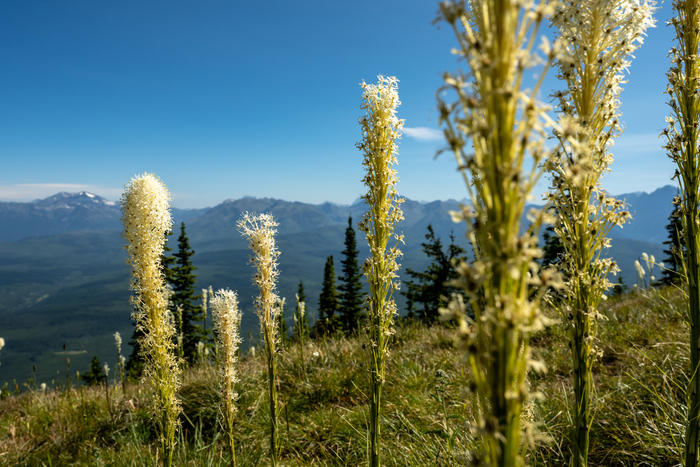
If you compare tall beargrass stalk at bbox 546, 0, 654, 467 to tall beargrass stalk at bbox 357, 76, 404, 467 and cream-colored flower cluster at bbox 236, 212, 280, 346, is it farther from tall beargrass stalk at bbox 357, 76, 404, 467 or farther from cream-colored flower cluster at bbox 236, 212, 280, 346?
cream-colored flower cluster at bbox 236, 212, 280, 346

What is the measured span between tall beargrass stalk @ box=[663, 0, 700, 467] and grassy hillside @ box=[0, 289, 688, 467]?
0.97 feet

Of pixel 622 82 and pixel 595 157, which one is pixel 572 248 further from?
pixel 622 82

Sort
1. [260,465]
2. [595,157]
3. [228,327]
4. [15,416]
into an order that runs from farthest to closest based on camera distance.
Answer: [15,416] → [260,465] → [228,327] → [595,157]

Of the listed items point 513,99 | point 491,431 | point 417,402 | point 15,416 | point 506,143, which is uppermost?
point 513,99

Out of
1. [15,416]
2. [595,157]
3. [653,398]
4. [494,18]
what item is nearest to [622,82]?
[595,157]

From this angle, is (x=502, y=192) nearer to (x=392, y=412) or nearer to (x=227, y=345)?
(x=227, y=345)

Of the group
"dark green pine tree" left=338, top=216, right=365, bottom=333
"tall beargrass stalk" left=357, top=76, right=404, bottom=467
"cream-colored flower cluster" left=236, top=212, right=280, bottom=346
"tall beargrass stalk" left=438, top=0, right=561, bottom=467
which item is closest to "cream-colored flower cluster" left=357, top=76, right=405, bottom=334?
"tall beargrass stalk" left=357, top=76, right=404, bottom=467

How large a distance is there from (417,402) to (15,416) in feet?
30.9

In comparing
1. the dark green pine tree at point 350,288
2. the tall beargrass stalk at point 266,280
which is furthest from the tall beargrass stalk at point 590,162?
the dark green pine tree at point 350,288

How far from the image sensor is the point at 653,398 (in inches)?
179

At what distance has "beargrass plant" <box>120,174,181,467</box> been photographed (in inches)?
157

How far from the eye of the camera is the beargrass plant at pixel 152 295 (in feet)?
13.1

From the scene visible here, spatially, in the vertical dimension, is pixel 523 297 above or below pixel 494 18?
below

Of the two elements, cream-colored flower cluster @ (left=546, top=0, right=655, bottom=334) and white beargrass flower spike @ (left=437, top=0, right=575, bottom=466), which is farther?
cream-colored flower cluster @ (left=546, top=0, right=655, bottom=334)
